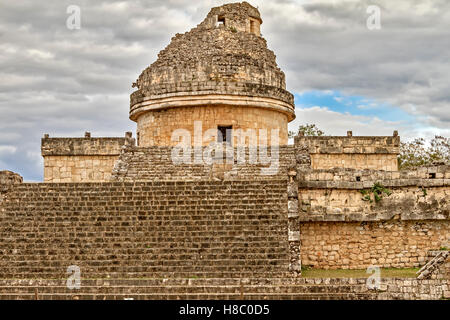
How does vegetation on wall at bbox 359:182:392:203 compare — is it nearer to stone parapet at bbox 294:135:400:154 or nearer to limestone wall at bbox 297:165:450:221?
limestone wall at bbox 297:165:450:221

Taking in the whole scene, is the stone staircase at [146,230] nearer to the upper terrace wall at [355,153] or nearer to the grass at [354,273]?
the grass at [354,273]

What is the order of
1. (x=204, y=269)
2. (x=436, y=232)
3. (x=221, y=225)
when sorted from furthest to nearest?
(x=436, y=232) < (x=221, y=225) < (x=204, y=269)

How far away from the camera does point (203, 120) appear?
19.7m

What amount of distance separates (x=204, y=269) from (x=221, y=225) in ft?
4.58

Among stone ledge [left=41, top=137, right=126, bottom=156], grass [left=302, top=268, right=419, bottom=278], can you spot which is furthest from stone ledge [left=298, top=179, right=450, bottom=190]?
stone ledge [left=41, top=137, right=126, bottom=156]

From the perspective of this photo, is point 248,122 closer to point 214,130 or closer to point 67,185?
point 214,130

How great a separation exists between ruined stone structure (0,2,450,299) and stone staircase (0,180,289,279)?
0.03 m

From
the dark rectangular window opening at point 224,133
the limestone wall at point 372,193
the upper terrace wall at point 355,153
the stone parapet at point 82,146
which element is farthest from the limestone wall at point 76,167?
the limestone wall at point 372,193

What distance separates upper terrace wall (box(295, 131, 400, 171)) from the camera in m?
19.9

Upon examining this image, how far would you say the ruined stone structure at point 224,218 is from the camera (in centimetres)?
1138

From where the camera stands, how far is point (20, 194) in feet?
48.9

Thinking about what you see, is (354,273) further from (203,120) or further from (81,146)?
(81,146)

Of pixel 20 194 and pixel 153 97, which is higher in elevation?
pixel 153 97
